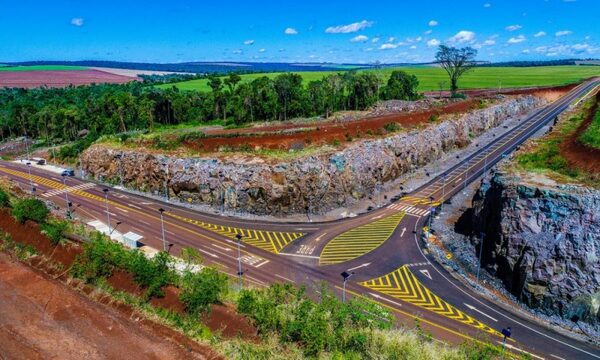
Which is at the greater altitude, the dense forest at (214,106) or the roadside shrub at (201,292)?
the dense forest at (214,106)

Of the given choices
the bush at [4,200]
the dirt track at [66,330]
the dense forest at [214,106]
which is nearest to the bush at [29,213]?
the bush at [4,200]

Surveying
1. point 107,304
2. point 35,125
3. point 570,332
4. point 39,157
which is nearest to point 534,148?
point 570,332

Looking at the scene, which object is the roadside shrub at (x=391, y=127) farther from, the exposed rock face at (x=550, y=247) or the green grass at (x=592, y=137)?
the exposed rock face at (x=550, y=247)

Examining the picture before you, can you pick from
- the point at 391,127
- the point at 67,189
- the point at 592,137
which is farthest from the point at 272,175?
the point at 592,137

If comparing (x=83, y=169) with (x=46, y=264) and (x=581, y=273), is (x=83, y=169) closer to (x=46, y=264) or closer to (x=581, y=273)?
(x=46, y=264)

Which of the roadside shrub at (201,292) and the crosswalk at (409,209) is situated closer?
the roadside shrub at (201,292)

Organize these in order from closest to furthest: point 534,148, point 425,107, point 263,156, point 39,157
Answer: point 534,148 < point 263,156 < point 39,157 < point 425,107

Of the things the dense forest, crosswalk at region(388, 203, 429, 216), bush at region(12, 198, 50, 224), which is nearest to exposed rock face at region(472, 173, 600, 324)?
crosswalk at region(388, 203, 429, 216)
